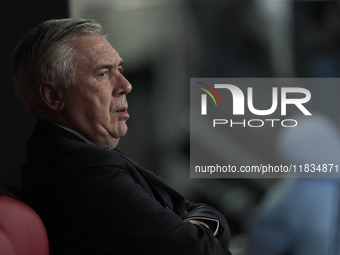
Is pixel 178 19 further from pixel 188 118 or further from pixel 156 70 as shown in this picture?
pixel 188 118

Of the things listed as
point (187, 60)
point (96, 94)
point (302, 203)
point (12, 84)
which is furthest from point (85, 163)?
point (302, 203)

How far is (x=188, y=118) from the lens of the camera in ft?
7.17

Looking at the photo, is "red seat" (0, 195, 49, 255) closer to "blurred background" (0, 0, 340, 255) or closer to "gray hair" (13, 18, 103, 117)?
"gray hair" (13, 18, 103, 117)

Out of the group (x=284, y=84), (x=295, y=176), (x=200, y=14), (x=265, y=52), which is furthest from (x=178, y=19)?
(x=295, y=176)

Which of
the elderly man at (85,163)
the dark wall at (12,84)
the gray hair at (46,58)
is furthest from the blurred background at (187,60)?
the gray hair at (46,58)

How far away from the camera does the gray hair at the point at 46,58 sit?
50.3 inches

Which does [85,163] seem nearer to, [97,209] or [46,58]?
[97,209]

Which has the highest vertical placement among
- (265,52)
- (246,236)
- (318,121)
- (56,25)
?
(56,25)

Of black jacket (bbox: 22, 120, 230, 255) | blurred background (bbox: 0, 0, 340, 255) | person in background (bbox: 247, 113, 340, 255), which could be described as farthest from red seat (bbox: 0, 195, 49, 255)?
person in background (bbox: 247, 113, 340, 255)

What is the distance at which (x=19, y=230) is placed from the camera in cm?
97

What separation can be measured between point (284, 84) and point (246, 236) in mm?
962

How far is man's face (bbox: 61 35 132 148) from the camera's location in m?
1.35

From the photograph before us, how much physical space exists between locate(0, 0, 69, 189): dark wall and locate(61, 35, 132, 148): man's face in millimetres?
950

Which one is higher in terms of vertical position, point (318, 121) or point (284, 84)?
point (284, 84)
